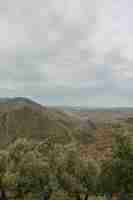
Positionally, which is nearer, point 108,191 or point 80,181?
point 80,181

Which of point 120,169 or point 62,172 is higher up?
point 62,172

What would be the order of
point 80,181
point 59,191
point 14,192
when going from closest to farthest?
1. point 59,191
2. point 80,181
3. point 14,192

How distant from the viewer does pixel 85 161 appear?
1924 inches

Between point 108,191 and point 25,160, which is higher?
point 25,160

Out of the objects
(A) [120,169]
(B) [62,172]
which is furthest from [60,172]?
(A) [120,169]

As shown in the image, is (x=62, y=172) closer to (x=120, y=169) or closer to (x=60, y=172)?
(x=60, y=172)

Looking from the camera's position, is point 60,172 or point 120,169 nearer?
point 60,172

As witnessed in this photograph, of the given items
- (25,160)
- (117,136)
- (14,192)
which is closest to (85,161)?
(117,136)

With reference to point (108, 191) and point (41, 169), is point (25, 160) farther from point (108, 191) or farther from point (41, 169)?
point (108, 191)

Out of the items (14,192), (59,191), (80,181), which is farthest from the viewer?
(14,192)

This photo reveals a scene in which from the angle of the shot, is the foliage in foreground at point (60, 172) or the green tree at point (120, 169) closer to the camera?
the foliage in foreground at point (60, 172)

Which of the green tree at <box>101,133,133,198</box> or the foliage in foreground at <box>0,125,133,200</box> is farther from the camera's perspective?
the green tree at <box>101,133,133,198</box>

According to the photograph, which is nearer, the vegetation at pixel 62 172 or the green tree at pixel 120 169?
the vegetation at pixel 62 172

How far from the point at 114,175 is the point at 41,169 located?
13129 millimetres
